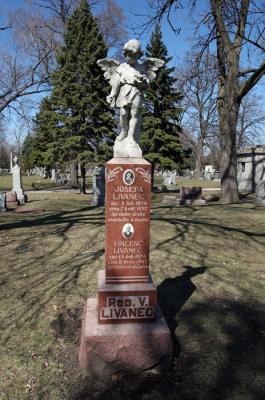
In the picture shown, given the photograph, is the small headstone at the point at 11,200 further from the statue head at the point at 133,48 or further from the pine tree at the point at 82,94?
the statue head at the point at 133,48

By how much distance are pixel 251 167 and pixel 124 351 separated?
23.2 m

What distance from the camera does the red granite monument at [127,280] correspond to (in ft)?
13.1

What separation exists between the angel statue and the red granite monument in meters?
0.01

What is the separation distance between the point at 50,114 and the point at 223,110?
46.5 ft

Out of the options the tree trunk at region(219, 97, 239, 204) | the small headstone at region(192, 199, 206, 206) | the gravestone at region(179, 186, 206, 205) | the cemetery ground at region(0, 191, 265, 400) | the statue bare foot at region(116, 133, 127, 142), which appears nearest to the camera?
the cemetery ground at region(0, 191, 265, 400)

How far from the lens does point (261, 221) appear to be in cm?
1198

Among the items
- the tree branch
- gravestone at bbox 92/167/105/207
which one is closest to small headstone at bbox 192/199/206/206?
gravestone at bbox 92/167/105/207

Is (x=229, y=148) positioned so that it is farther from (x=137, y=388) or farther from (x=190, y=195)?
(x=137, y=388)

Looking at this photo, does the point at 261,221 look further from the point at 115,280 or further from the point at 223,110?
the point at 115,280

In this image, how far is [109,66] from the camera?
464cm

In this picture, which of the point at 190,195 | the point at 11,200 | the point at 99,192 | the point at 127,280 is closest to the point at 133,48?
the point at 127,280

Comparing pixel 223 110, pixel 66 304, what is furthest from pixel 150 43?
pixel 66 304

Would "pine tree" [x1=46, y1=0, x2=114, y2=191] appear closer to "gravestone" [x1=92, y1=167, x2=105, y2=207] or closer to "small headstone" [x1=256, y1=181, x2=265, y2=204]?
"gravestone" [x1=92, y1=167, x2=105, y2=207]

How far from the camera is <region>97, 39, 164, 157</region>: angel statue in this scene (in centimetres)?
438
